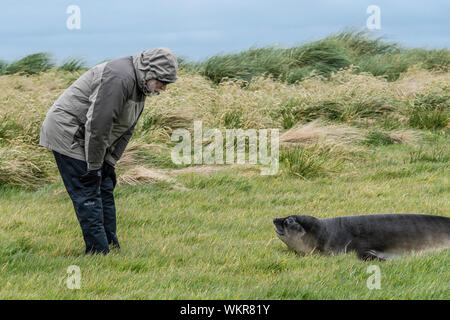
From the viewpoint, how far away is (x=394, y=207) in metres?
6.04

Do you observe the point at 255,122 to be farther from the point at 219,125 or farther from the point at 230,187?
the point at 230,187

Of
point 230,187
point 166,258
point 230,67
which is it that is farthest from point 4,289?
point 230,67

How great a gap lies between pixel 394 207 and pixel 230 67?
11.0 meters

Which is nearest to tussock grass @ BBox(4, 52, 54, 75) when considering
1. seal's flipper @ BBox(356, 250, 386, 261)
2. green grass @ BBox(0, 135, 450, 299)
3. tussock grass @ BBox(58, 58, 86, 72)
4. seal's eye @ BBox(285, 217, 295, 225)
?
tussock grass @ BBox(58, 58, 86, 72)

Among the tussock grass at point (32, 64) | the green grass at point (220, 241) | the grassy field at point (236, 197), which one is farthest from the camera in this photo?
the tussock grass at point (32, 64)

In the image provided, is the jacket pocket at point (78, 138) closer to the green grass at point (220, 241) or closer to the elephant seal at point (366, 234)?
the green grass at point (220, 241)

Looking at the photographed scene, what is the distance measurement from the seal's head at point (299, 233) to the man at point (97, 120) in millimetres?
1362

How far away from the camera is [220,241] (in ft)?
16.3

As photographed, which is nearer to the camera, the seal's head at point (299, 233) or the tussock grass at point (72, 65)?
the seal's head at point (299, 233)

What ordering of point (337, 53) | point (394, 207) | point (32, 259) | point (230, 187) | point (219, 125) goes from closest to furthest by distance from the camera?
point (32, 259) < point (394, 207) < point (230, 187) < point (219, 125) < point (337, 53)

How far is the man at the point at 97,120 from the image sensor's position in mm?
4168

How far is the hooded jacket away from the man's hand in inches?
1.8

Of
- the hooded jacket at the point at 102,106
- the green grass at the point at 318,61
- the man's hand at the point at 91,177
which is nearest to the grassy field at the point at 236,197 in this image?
the man's hand at the point at 91,177

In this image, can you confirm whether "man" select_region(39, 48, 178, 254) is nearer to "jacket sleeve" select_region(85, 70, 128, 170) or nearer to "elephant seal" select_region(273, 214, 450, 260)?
"jacket sleeve" select_region(85, 70, 128, 170)
